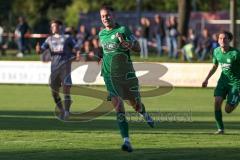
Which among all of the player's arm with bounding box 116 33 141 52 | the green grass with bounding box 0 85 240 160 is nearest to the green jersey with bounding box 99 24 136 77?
the player's arm with bounding box 116 33 141 52

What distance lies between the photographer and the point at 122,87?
14633 millimetres

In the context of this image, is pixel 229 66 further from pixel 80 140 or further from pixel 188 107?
pixel 188 107

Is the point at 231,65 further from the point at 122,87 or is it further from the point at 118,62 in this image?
the point at 118,62

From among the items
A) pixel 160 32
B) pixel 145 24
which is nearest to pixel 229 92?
pixel 145 24

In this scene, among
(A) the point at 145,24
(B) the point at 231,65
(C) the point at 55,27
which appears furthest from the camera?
(A) the point at 145,24

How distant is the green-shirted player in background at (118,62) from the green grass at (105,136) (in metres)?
0.65

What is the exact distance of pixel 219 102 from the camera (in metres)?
16.3

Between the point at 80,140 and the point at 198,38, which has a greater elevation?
the point at 80,140

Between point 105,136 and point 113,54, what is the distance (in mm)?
1892

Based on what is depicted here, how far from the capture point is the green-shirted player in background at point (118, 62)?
1365cm

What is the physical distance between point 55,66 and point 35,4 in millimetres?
58482

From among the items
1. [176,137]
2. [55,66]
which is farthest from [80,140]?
[55,66]

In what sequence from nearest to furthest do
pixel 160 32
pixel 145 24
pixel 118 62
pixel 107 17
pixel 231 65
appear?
pixel 107 17, pixel 118 62, pixel 231 65, pixel 145 24, pixel 160 32

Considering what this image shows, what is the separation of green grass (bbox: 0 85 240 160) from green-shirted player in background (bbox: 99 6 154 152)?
2.13 feet
